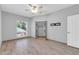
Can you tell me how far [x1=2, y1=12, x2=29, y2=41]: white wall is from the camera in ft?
22.7

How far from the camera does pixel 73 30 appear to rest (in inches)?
203

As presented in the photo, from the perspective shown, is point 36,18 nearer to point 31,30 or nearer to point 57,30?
point 31,30

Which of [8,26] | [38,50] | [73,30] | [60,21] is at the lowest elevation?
[38,50]

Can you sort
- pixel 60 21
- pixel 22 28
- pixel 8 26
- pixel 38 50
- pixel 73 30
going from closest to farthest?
pixel 38 50 → pixel 73 30 → pixel 60 21 → pixel 8 26 → pixel 22 28

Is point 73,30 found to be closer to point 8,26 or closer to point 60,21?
point 60,21

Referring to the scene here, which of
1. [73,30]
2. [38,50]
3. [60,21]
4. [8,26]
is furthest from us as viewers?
[8,26]

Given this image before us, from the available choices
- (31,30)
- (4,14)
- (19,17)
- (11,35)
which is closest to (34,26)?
(31,30)

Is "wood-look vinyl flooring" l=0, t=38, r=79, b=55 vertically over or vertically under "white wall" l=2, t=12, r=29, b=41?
under

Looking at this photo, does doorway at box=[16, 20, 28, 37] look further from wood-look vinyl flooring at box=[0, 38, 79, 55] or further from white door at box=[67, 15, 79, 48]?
white door at box=[67, 15, 79, 48]

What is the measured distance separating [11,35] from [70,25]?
4965 millimetres

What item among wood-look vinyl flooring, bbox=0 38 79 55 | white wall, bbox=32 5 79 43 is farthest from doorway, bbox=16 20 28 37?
wood-look vinyl flooring, bbox=0 38 79 55

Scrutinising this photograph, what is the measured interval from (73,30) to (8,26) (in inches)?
198

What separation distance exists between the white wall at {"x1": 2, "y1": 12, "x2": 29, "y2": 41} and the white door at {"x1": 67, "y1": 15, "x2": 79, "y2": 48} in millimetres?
4775

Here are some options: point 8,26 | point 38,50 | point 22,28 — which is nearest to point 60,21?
point 38,50
